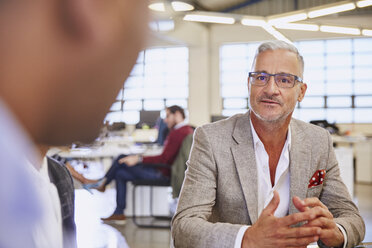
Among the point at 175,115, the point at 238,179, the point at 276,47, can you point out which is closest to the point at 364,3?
the point at 276,47

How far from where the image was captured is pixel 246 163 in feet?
4.71

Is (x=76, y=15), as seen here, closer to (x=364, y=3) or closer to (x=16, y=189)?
(x=16, y=189)

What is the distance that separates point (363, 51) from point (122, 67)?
41.7ft

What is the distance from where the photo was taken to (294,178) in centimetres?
144

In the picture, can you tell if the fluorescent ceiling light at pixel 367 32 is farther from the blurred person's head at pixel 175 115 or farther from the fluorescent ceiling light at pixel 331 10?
the blurred person's head at pixel 175 115

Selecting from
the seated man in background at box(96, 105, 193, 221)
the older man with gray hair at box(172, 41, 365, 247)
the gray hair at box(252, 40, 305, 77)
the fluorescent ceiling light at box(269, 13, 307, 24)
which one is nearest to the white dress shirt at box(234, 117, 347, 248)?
the older man with gray hair at box(172, 41, 365, 247)

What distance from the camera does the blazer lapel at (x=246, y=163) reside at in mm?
1384

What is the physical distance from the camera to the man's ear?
0.26 meters

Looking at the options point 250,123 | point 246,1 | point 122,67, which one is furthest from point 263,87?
point 246,1

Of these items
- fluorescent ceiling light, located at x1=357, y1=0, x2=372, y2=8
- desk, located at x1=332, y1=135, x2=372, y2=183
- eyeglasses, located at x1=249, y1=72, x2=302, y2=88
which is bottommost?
desk, located at x1=332, y1=135, x2=372, y2=183

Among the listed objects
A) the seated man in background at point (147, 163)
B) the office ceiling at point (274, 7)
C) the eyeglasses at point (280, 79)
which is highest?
the office ceiling at point (274, 7)

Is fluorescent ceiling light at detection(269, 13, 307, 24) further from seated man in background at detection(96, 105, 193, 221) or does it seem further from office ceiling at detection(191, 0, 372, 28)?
office ceiling at detection(191, 0, 372, 28)

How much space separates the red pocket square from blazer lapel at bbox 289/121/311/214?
0.13ft

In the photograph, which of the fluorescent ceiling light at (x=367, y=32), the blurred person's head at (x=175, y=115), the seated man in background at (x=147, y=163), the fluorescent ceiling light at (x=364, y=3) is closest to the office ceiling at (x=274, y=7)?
the blurred person's head at (x=175, y=115)
